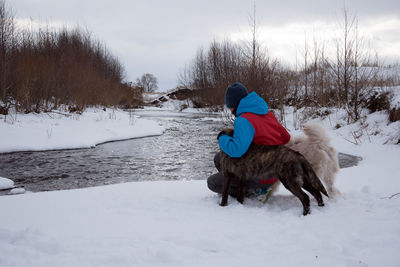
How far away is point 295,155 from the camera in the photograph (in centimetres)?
239

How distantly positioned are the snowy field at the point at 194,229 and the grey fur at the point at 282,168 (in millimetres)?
189

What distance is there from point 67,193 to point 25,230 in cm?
127

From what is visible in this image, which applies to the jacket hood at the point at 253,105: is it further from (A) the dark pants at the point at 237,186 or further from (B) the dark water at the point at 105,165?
(B) the dark water at the point at 105,165

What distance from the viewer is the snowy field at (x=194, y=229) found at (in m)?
1.70

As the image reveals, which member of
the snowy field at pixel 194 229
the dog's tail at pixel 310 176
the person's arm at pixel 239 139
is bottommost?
the snowy field at pixel 194 229

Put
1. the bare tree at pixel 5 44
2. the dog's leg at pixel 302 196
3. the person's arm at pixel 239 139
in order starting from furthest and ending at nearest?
the bare tree at pixel 5 44, the person's arm at pixel 239 139, the dog's leg at pixel 302 196

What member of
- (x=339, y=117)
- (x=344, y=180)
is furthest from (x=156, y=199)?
(x=339, y=117)

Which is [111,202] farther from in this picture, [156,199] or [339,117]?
[339,117]

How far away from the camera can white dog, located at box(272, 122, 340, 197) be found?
2.56 m

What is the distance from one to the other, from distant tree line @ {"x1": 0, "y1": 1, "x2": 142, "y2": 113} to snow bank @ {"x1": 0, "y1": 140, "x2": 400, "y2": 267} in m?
9.28

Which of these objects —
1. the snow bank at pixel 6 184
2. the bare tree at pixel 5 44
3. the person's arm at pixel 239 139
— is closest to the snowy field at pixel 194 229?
the person's arm at pixel 239 139

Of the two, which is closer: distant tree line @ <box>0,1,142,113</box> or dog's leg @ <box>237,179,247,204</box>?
dog's leg @ <box>237,179,247,204</box>

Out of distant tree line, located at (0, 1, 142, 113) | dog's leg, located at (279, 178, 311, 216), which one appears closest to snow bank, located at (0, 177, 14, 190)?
dog's leg, located at (279, 178, 311, 216)

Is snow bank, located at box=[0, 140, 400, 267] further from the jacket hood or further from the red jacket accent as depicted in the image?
the jacket hood
